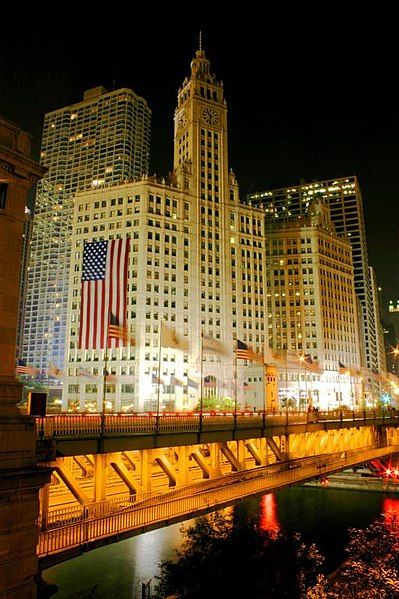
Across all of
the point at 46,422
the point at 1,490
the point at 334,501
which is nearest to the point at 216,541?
the point at 46,422

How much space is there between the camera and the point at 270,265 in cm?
15300

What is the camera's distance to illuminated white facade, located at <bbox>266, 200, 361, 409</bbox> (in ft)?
476

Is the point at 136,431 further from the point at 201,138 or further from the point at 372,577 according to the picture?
the point at 201,138

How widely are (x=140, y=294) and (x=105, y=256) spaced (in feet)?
179

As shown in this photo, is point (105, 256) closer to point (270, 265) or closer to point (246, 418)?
point (246, 418)

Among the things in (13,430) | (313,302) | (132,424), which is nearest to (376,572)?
(132,424)

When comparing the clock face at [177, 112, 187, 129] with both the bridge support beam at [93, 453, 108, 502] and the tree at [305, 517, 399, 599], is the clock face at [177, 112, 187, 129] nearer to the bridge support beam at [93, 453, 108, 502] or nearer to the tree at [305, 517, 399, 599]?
the tree at [305, 517, 399, 599]

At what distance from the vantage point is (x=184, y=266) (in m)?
114

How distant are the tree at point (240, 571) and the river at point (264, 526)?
10.5m

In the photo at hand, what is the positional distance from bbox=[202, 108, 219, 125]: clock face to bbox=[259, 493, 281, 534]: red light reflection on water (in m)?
88.8

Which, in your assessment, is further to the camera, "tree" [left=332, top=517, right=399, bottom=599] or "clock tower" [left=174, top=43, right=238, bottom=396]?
"clock tower" [left=174, top=43, right=238, bottom=396]

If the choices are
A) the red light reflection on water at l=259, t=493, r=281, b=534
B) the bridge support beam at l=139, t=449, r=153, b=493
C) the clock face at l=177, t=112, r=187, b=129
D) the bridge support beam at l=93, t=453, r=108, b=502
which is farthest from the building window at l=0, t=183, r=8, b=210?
the clock face at l=177, t=112, r=187, b=129

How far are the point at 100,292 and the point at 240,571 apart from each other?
31058 mm

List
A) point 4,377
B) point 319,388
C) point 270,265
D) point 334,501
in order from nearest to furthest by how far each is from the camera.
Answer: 1. point 4,377
2. point 334,501
3. point 319,388
4. point 270,265
